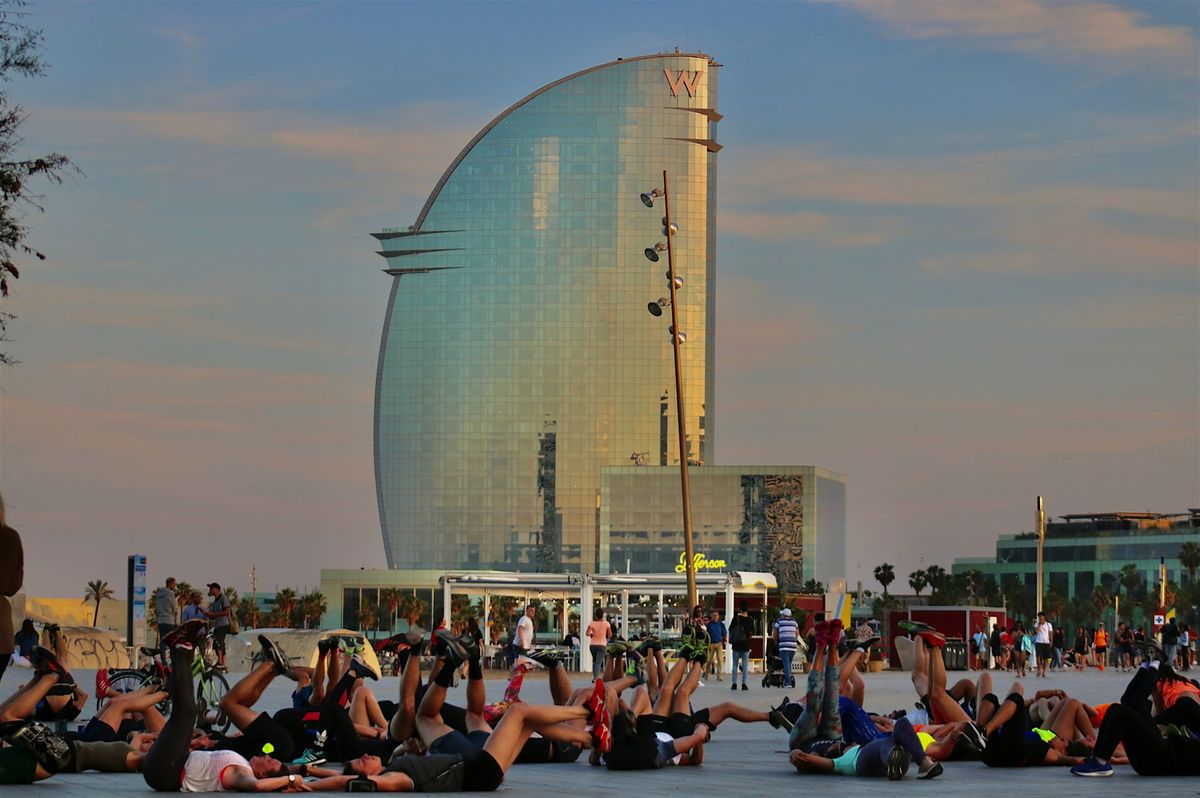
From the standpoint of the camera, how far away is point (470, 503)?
16238 centimetres

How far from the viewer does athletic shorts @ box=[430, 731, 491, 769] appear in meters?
11.5

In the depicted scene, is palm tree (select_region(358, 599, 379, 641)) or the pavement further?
palm tree (select_region(358, 599, 379, 641))

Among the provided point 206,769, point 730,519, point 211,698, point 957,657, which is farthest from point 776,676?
point 730,519

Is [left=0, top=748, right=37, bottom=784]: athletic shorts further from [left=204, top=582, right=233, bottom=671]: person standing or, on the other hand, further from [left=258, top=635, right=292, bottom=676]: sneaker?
[left=204, top=582, right=233, bottom=671]: person standing

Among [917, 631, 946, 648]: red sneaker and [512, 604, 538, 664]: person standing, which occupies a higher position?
[917, 631, 946, 648]: red sneaker

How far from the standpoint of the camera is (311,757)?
12.3m

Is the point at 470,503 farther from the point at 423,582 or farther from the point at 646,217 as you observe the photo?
the point at 646,217

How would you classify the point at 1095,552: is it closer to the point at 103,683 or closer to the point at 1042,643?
the point at 1042,643

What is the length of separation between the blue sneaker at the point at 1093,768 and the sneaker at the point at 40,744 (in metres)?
7.32

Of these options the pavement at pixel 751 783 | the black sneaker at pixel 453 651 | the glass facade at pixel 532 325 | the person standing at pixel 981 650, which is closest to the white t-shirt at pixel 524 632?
the pavement at pixel 751 783

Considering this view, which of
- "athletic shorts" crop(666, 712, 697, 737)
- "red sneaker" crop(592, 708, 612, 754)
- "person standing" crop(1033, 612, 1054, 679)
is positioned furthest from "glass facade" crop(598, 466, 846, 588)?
"red sneaker" crop(592, 708, 612, 754)

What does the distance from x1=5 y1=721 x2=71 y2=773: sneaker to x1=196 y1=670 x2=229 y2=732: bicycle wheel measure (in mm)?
3350

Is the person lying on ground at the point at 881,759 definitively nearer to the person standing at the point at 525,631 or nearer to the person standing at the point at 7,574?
the person standing at the point at 7,574

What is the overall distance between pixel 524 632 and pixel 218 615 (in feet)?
27.1
